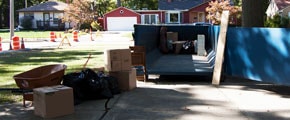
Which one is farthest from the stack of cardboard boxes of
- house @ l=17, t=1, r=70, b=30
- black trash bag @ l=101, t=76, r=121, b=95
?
house @ l=17, t=1, r=70, b=30

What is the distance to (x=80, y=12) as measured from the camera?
55469mm

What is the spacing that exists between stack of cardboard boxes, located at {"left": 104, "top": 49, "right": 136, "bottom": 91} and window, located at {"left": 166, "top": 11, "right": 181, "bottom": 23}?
50.7 metres

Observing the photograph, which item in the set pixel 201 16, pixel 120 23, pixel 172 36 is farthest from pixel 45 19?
pixel 172 36

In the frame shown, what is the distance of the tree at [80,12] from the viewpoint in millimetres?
55031

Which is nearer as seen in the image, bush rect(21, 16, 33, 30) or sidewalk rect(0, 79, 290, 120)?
sidewalk rect(0, 79, 290, 120)

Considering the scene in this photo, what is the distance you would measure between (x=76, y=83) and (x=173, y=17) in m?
53.6

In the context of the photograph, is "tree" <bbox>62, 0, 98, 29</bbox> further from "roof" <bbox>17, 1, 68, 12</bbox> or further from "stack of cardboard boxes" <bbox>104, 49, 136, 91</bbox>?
"stack of cardboard boxes" <bbox>104, 49, 136, 91</bbox>

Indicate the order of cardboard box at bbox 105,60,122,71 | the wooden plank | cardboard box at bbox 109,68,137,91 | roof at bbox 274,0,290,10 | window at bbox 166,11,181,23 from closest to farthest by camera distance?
cardboard box at bbox 109,68,137,91 → cardboard box at bbox 105,60,122,71 → the wooden plank → roof at bbox 274,0,290,10 → window at bbox 166,11,181,23

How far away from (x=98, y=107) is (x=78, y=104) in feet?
1.44

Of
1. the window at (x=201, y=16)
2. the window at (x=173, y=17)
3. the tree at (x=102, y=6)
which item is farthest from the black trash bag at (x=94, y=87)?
the tree at (x=102, y=6)

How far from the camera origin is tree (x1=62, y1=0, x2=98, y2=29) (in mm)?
55031

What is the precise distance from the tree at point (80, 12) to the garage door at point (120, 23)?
12.1 ft

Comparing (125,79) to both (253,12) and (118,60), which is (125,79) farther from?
(253,12)

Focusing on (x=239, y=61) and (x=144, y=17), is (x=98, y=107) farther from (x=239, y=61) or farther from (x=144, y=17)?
(x=144, y=17)
